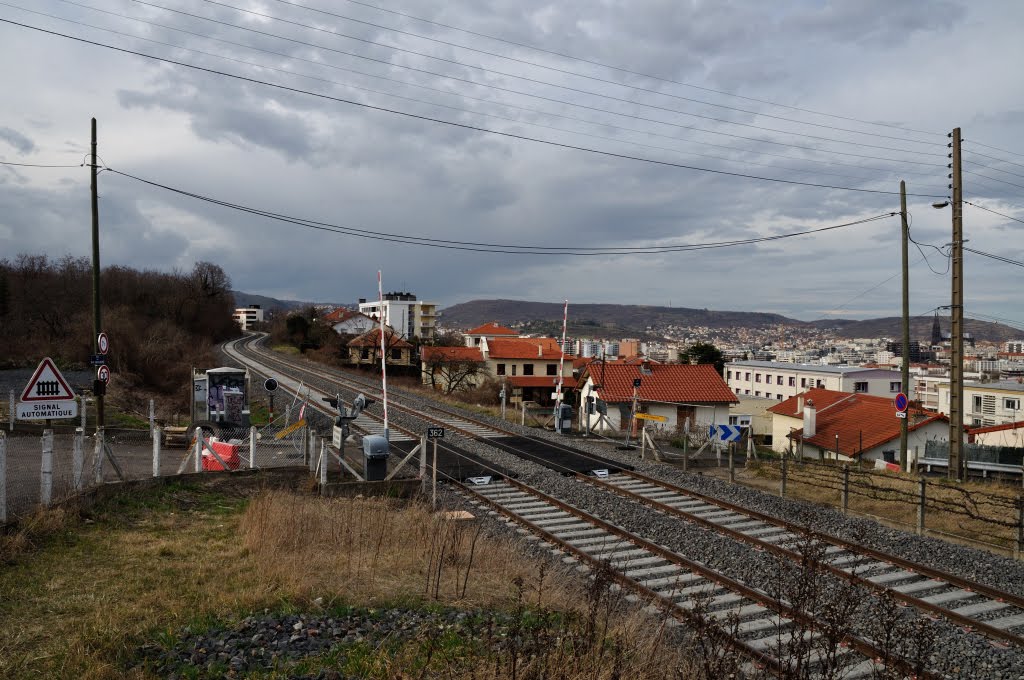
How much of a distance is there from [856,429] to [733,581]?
27.3m

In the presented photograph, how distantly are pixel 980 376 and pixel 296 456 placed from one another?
227ft

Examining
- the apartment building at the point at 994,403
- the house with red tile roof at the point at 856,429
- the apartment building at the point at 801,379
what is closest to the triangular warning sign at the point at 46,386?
the house with red tile roof at the point at 856,429

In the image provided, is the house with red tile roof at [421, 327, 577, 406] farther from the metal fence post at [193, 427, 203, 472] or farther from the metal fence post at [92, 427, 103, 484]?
the metal fence post at [92, 427, 103, 484]

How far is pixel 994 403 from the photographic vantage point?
5250cm

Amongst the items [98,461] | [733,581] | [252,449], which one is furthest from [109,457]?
[733,581]

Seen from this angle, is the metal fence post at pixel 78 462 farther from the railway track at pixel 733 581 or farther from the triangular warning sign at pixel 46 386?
the railway track at pixel 733 581

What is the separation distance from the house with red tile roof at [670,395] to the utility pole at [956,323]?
1688cm

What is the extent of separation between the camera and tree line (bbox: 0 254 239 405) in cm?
3144

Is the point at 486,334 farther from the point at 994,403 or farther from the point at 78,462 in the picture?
the point at 78,462

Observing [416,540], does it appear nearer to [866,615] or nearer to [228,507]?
[228,507]

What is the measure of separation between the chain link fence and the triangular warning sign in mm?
655

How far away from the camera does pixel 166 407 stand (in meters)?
25.0

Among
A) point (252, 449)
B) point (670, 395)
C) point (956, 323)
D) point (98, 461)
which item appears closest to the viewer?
point (98, 461)

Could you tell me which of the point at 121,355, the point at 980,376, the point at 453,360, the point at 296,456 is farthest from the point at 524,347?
the point at 296,456
